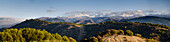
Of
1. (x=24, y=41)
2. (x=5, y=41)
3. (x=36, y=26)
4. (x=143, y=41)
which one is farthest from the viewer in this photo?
(x=36, y=26)

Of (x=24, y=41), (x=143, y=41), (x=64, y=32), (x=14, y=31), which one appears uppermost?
(x=14, y=31)

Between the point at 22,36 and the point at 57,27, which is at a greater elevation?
the point at 22,36

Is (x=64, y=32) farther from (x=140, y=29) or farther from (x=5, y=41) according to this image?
(x=5, y=41)

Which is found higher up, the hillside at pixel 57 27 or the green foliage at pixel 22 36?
the green foliage at pixel 22 36

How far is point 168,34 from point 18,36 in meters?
41.0

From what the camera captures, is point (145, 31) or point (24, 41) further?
point (145, 31)

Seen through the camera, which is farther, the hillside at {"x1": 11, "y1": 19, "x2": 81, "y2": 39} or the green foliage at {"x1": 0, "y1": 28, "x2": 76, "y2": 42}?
the hillside at {"x1": 11, "y1": 19, "x2": 81, "y2": 39}

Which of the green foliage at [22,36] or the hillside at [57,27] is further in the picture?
the hillside at [57,27]

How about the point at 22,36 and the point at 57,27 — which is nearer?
the point at 22,36

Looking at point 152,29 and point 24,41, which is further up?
point 24,41

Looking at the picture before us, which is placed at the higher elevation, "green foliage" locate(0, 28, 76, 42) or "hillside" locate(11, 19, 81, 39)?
"green foliage" locate(0, 28, 76, 42)

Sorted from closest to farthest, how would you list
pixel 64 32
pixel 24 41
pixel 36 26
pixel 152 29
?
pixel 24 41 < pixel 152 29 < pixel 64 32 < pixel 36 26

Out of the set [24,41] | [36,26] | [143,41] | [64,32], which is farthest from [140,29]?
[36,26]

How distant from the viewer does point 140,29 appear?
Answer: 50.8 metres
